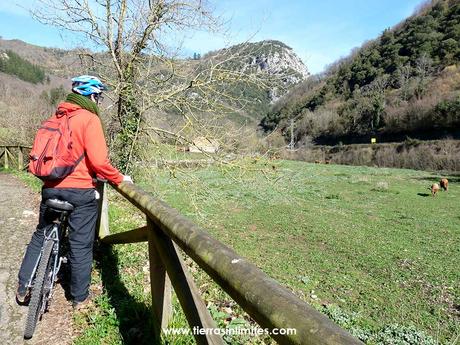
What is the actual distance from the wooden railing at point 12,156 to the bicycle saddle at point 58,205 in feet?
62.4

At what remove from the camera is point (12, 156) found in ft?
69.2

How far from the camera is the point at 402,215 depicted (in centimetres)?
1741

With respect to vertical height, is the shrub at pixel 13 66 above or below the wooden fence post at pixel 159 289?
above

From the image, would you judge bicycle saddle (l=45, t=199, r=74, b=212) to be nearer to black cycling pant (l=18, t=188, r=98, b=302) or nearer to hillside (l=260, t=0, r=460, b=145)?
black cycling pant (l=18, t=188, r=98, b=302)

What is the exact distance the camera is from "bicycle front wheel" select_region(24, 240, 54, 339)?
3.08 meters

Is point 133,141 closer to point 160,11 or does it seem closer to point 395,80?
point 160,11

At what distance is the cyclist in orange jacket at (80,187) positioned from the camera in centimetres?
329

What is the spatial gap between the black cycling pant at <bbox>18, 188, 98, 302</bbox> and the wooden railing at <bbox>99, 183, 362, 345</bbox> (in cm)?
42

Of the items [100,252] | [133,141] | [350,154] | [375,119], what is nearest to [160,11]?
[133,141]

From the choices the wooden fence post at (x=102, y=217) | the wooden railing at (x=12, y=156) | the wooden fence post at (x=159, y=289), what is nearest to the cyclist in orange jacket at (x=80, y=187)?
the wooden fence post at (x=159, y=289)

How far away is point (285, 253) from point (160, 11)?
7.38 m

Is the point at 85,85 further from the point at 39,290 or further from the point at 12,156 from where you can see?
the point at 12,156

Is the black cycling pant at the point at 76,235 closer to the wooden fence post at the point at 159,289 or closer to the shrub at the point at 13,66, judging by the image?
the wooden fence post at the point at 159,289

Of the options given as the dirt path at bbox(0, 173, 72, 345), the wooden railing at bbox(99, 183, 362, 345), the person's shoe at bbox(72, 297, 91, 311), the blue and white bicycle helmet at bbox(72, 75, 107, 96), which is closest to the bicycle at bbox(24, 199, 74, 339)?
the dirt path at bbox(0, 173, 72, 345)
